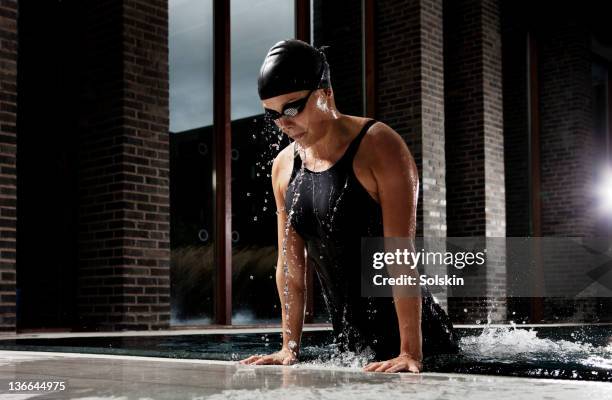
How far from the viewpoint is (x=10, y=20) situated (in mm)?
5660

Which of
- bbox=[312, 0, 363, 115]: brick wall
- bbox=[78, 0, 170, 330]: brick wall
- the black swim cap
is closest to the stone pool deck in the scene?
the black swim cap

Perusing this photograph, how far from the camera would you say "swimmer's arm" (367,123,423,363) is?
2.65 m

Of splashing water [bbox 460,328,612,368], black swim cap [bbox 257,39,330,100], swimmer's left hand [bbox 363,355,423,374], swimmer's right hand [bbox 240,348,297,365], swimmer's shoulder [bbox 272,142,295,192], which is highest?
black swim cap [bbox 257,39,330,100]

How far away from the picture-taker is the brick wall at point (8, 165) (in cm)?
553

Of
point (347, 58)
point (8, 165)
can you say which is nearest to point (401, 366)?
point (8, 165)

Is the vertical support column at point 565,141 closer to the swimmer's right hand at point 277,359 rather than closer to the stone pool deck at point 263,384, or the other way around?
the swimmer's right hand at point 277,359

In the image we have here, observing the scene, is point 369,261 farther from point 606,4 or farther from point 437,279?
point 606,4

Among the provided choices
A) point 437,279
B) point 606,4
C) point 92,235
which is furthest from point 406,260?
point 606,4

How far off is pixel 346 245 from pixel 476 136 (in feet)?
24.6

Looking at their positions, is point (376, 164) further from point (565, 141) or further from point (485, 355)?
point (565, 141)

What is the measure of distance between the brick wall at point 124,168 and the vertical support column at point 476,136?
460cm

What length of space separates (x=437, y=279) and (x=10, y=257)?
580 cm

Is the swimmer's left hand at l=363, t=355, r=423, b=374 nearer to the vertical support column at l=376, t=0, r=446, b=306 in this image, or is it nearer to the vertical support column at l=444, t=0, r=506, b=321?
the vertical support column at l=376, t=0, r=446, b=306

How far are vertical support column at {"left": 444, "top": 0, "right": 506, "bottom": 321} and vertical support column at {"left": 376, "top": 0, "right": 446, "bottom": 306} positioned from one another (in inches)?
28.4
